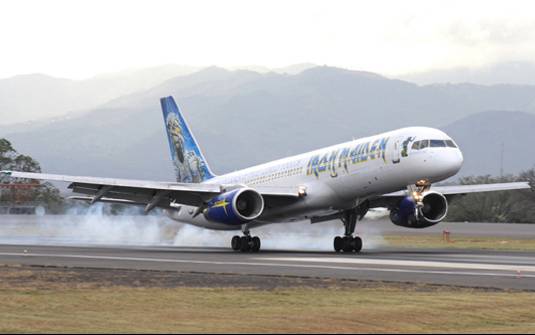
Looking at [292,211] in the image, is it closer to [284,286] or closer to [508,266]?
[508,266]

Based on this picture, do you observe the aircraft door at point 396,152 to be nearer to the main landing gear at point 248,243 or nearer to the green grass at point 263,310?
the main landing gear at point 248,243

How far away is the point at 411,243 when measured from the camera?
57969mm

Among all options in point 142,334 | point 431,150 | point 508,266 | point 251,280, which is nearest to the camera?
point 142,334

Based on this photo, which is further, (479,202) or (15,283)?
(479,202)

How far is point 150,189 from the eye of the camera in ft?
144

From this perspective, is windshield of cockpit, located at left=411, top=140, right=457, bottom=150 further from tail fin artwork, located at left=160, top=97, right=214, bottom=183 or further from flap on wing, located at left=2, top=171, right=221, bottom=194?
tail fin artwork, located at left=160, top=97, right=214, bottom=183

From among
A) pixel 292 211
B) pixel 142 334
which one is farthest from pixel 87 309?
pixel 292 211

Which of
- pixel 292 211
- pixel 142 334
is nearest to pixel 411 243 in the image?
pixel 292 211

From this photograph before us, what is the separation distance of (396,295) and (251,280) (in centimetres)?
496

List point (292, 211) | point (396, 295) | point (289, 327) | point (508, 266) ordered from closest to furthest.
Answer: point (289, 327) < point (396, 295) < point (508, 266) < point (292, 211)

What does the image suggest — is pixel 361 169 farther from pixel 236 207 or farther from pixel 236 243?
pixel 236 243

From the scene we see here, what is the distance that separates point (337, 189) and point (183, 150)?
14.4 metres

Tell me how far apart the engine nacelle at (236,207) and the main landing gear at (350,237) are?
4090 mm

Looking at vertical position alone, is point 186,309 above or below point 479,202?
below
